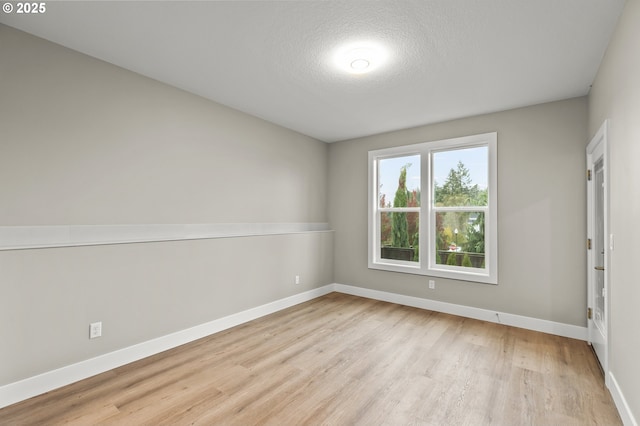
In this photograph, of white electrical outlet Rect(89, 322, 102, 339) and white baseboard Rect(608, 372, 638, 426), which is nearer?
white baseboard Rect(608, 372, 638, 426)

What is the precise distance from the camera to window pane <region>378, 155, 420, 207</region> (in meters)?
4.61

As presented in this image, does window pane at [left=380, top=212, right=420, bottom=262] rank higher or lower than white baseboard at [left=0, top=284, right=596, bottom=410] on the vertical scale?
higher

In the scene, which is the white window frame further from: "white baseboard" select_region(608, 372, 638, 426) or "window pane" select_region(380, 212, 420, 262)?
"white baseboard" select_region(608, 372, 638, 426)

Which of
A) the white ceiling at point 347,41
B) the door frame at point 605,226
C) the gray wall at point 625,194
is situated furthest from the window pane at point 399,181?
the gray wall at point 625,194

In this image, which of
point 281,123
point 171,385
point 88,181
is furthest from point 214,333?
point 281,123

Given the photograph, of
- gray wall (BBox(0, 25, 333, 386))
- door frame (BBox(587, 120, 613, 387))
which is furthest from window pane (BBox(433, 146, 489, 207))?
gray wall (BBox(0, 25, 333, 386))

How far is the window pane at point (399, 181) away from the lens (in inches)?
182

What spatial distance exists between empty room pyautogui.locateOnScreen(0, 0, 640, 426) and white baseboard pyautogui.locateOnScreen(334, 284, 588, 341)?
0.03 meters

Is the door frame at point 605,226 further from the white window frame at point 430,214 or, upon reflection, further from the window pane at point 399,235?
the window pane at point 399,235

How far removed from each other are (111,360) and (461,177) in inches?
174

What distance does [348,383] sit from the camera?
242 centimetres

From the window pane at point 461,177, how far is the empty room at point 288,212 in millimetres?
29

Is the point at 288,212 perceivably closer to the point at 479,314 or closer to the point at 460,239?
the point at 460,239

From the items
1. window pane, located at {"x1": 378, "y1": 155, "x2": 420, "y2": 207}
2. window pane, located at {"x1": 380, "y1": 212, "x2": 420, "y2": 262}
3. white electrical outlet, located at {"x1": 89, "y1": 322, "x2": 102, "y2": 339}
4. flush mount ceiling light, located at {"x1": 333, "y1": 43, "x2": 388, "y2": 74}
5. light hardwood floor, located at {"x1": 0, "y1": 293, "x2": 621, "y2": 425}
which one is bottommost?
light hardwood floor, located at {"x1": 0, "y1": 293, "x2": 621, "y2": 425}
